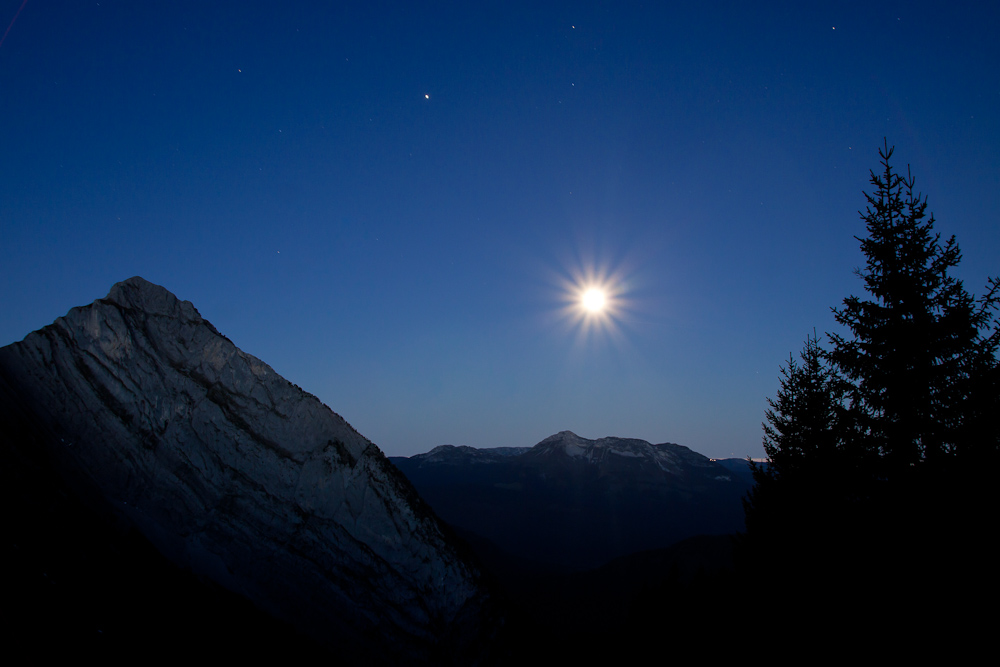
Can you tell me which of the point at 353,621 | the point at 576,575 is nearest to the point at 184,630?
the point at 353,621

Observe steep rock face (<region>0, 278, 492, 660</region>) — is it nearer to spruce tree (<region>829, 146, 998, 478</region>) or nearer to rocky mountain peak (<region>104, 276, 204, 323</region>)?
rocky mountain peak (<region>104, 276, 204, 323</region>)

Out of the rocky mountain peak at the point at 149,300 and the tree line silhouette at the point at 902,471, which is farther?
the rocky mountain peak at the point at 149,300

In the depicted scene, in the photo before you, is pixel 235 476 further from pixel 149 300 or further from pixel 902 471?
pixel 902 471

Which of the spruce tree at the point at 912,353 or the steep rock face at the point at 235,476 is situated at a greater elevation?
the spruce tree at the point at 912,353

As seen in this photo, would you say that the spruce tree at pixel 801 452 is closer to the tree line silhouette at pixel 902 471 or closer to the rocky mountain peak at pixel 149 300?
the tree line silhouette at pixel 902 471

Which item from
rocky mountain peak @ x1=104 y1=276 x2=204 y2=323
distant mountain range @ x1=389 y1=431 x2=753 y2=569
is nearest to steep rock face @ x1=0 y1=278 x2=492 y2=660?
rocky mountain peak @ x1=104 y1=276 x2=204 y2=323

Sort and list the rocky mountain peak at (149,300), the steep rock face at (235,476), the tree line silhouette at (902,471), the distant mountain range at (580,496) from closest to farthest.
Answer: the tree line silhouette at (902,471) < the steep rock face at (235,476) < the rocky mountain peak at (149,300) < the distant mountain range at (580,496)

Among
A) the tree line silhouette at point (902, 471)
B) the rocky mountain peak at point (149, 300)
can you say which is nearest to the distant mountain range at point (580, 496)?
the rocky mountain peak at point (149, 300)

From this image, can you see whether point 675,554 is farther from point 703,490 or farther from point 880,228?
point 703,490
